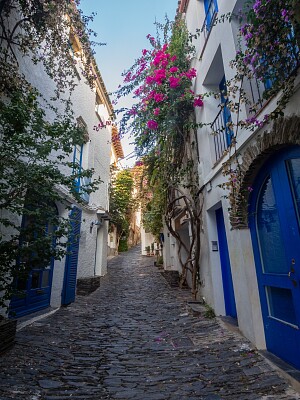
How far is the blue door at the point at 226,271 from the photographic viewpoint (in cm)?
522

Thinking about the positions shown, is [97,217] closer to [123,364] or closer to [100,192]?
[100,192]

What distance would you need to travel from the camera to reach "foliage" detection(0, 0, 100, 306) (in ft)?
12.5

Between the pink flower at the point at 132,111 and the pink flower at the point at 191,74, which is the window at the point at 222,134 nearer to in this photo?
the pink flower at the point at 191,74

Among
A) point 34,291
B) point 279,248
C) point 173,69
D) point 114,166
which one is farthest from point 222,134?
point 114,166

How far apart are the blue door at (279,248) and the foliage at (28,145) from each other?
3193 millimetres

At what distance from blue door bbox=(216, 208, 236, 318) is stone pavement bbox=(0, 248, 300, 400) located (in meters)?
0.52

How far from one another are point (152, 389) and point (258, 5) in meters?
4.18

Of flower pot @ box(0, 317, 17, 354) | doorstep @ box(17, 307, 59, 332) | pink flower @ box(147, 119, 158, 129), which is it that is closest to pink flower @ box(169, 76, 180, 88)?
pink flower @ box(147, 119, 158, 129)

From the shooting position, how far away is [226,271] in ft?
18.0

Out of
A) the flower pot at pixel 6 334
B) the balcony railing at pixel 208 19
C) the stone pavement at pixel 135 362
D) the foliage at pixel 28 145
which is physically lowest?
the stone pavement at pixel 135 362

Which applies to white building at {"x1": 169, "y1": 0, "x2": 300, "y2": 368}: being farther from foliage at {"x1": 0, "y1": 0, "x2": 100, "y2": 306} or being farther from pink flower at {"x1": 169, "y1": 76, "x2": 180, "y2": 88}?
foliage at {"x1": 0, "y1": 0, "x2": 100, "y2": 306}

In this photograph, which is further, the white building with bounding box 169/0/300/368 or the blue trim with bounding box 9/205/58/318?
the blue trim with bounding box 9/205/58/318

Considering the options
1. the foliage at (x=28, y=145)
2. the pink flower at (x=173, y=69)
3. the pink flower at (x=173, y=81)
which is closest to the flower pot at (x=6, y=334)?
the foliage at (x=28, y=145)

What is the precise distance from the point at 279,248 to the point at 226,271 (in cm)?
241
